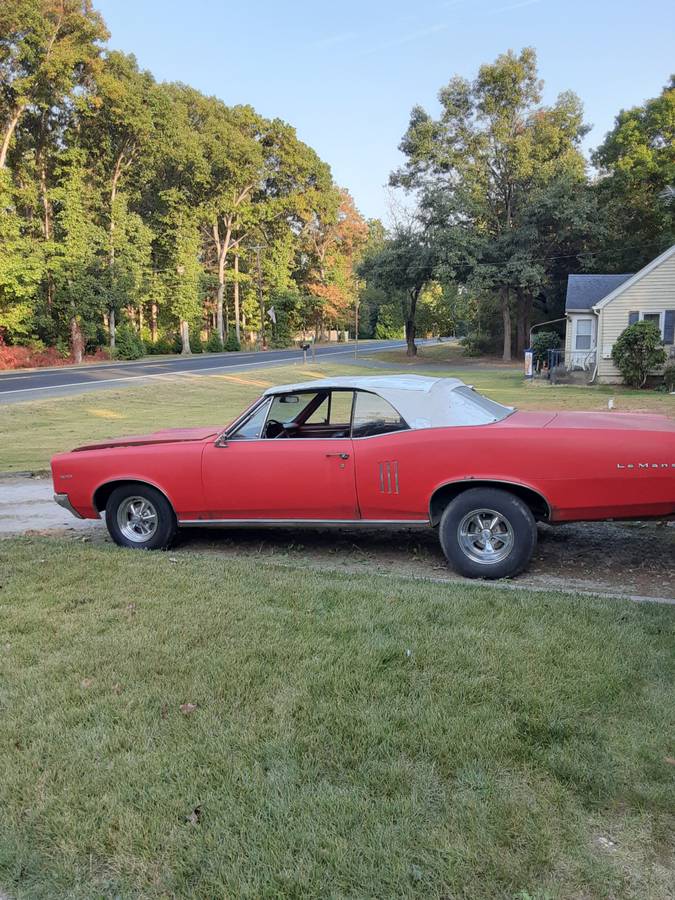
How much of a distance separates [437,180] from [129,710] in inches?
1750

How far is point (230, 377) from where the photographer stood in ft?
97.2

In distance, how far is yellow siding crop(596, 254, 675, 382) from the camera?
2617 cm

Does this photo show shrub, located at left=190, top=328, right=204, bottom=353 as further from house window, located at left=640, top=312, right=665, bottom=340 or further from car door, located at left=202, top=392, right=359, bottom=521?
car door, located at left=202, top=392, right=359, bottom=521

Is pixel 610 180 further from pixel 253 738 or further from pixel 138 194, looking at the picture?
pixel 253 738

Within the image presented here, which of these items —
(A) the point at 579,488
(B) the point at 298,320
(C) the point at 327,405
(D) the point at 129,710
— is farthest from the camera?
(B) the point at 298,320

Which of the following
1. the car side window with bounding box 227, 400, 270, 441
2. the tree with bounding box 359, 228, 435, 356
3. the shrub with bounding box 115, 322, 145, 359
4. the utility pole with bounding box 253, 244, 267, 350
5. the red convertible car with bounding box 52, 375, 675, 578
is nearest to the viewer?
the red convertible car with bounding box 52, 375, 675, 578

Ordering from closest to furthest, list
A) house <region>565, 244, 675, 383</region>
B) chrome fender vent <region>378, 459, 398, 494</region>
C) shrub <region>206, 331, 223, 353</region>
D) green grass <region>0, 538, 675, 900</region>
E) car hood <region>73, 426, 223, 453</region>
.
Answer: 1. green grass <region>0, 538, 675, 900</region>
2. chrome fender vent <region>378, 459, 398, 494</region>
3. car hood <region>73, 426, 223, 453</region>
4. house <region>565, 244, 675, 383</region>
5. shrub <region>206, 331, 223, 353</region>

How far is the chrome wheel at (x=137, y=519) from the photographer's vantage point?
5.74m

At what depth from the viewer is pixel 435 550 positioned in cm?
570

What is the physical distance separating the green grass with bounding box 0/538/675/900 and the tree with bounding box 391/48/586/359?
36083mm

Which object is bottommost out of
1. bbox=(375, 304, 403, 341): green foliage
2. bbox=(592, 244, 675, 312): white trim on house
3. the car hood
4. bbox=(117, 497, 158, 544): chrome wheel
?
bbox=(117, 497, 158, 544): chrome wheel

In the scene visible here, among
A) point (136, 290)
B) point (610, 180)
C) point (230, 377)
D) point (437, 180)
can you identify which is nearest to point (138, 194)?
point (136, 290)

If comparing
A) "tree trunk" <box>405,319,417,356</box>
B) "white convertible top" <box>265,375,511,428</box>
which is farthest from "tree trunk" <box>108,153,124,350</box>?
"white convertible top" <box>265,375,511,428</box>

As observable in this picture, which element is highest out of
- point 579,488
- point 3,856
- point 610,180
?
point 610,180
